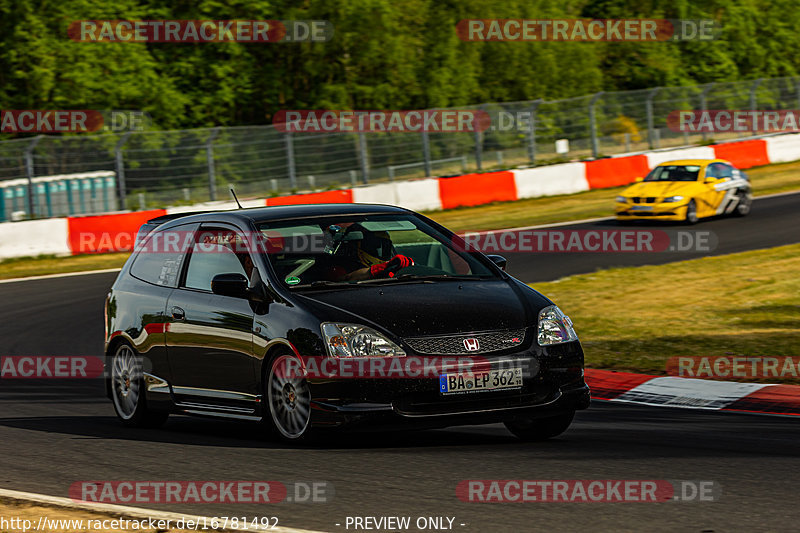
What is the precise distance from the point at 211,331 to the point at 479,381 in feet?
6.63

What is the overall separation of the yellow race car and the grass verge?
4.39 m

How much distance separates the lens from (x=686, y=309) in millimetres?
13797

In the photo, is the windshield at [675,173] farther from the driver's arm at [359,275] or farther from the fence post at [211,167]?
the driver's arm at [359,275]

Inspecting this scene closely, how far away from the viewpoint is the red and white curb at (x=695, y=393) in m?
9.11

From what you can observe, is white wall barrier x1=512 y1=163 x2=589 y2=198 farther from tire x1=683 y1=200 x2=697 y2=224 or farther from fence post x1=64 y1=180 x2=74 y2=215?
fence post x1=64 y1=180 x2=74 y2=215

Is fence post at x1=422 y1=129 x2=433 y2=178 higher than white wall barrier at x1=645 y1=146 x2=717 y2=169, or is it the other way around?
fence post at x1=422 y1=129 x2=433 y2=178

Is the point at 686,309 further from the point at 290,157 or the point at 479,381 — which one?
the point at 290,157

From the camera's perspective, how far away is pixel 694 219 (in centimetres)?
2327

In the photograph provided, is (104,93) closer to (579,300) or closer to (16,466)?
(579,300)

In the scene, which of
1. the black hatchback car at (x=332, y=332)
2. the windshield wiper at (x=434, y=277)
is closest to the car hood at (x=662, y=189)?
the black hatchback car at (x=332, y=332)

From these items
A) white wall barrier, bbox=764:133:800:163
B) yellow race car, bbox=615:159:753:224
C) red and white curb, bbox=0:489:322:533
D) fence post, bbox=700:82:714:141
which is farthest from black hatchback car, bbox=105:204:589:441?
white wall barrier, bbox=764:133:800:163

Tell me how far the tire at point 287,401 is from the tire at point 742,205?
18.2 m

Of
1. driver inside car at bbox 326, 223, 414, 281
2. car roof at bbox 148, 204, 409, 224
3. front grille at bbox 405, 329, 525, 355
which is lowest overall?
front grille at bbox 405, 329, 525, 355

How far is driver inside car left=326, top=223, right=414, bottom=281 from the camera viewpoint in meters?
7.88
